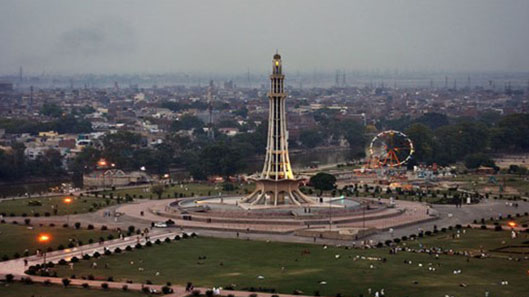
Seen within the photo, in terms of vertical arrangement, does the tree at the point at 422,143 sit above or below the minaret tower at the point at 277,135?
below

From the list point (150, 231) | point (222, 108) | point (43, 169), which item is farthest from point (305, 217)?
point (222, 108)

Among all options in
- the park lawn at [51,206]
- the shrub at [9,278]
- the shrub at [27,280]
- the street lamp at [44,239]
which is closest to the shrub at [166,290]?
the shrub at [27,280]

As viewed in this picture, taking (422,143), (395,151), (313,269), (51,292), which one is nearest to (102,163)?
(395,151)

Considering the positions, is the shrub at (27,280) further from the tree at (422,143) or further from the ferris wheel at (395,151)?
the tree at (422,143)

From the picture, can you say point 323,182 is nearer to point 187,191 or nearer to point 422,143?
point 187,191

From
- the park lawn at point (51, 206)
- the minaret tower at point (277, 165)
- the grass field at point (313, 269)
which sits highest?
the minaret tower at point (277, 165)

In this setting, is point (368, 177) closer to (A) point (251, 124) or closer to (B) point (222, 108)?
(A) point (251, 124)
